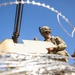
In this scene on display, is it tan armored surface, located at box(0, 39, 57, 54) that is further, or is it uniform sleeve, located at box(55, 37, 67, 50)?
uniform sleeve, located at box(55, 37, 67, 50)

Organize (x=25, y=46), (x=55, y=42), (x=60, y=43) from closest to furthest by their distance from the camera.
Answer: (x=25, y=46) → (x=60, y=43) → (x=55, y=42)

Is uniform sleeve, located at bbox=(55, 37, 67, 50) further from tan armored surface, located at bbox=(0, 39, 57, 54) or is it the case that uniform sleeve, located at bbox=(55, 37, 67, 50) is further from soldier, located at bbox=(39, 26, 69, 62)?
tan armored surface, located at bbox=(0, 39, 57, 54)

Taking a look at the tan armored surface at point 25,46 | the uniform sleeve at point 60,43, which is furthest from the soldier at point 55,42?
the tan armored surface at point 25,46

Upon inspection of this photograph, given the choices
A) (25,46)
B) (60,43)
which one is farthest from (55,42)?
(25,46)

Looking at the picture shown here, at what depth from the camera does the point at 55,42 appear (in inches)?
220

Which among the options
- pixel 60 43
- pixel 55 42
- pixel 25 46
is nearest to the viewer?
pixel 25 46

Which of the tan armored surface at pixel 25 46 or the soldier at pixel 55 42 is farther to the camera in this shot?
the soldier at pixel 55 42

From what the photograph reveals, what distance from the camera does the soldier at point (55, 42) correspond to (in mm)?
4937

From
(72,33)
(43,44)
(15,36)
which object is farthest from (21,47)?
(15,36)

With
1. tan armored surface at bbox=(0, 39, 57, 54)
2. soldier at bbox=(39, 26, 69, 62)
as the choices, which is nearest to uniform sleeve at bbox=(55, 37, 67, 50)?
soldier at bbox=(39, 26, 69, 62)

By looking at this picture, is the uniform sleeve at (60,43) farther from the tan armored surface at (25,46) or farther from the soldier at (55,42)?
the tan armored surface at (25,46)

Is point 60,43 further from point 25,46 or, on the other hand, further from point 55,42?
point 25,46

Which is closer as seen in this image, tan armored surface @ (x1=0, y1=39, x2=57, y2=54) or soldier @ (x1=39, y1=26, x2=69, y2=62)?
tan armored surface @ (x1=0, y1=39, x2=57, y2=54)

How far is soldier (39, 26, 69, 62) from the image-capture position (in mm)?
4937
